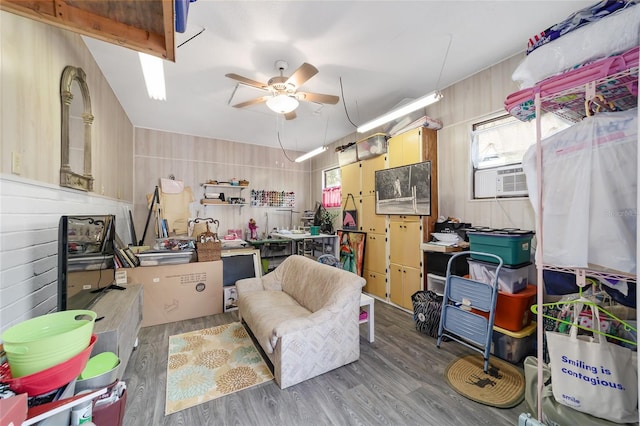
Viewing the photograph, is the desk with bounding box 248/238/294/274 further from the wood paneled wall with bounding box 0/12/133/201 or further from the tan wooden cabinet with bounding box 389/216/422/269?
the wood paneled wall with bounding box 0/12/133/201

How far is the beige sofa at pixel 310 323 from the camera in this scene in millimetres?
1979

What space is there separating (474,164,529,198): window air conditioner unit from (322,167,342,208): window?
2.80 metres

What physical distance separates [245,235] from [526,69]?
5452 mm

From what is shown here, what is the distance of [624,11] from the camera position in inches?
46.6

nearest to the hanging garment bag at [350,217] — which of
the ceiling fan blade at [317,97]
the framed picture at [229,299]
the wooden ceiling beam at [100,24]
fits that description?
the ceiling fan blade at [317,97]

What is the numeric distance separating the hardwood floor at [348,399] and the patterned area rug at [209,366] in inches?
2.9

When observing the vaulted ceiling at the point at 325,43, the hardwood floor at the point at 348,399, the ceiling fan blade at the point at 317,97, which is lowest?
the hardwood floor at the point at 348,399

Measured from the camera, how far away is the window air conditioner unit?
8.64ft

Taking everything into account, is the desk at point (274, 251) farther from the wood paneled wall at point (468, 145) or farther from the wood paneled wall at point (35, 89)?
the wood paneled wall at point (468, 145)

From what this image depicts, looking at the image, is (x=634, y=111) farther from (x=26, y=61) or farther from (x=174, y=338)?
(x=174, y=338)

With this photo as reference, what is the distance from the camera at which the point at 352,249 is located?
461 cm

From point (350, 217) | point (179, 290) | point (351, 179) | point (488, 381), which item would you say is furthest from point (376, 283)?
point (179, 290)

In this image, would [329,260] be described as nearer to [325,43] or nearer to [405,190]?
[405,190]

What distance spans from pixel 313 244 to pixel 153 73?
3.91 metres
